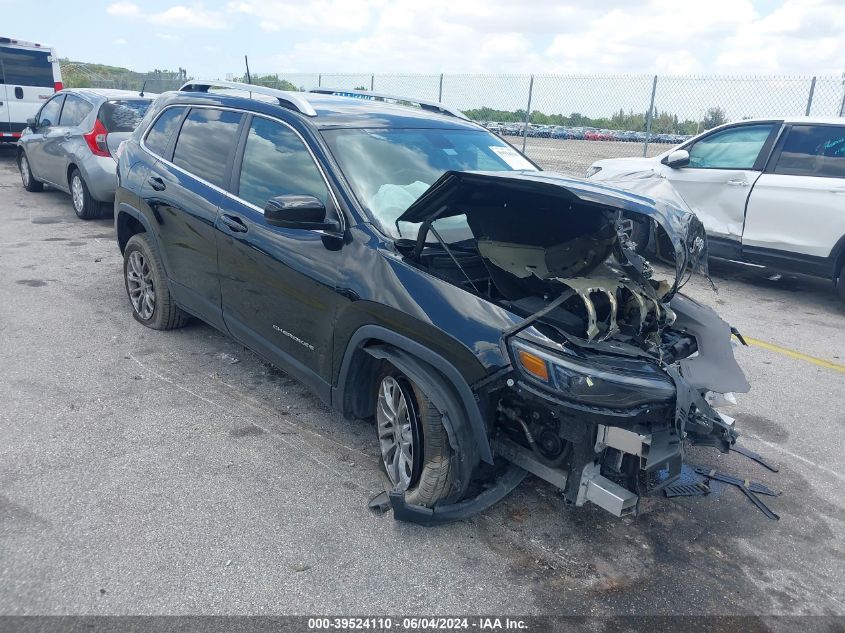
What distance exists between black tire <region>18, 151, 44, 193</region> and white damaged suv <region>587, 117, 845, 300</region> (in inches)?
387

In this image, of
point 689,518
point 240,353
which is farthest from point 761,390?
point 240,353

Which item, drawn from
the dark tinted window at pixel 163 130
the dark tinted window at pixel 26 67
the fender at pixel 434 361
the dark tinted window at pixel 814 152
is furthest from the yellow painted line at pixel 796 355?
the dark tinted window at pixel 26 67

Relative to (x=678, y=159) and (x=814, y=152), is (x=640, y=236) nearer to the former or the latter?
(x=814, y=152)

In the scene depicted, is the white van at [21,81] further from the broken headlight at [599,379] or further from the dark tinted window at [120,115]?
the broken headlight at [599,379]

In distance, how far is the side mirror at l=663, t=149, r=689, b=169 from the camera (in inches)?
324

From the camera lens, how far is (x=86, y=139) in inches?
372

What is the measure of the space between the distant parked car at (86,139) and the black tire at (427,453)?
7.71m

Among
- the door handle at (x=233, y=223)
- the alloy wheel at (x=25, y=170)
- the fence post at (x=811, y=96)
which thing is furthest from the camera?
the alloy wheel at (x=25, y=170)

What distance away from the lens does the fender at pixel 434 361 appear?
2949 mm

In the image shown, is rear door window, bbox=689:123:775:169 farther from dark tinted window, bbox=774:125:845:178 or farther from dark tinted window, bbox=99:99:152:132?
dark tinted window, bbox=99:99:152:132

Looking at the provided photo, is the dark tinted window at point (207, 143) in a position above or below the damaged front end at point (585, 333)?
above

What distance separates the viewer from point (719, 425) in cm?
299

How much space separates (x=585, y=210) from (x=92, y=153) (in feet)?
27.0

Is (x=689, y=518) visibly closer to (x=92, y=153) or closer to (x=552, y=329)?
(x=552, y=329)
